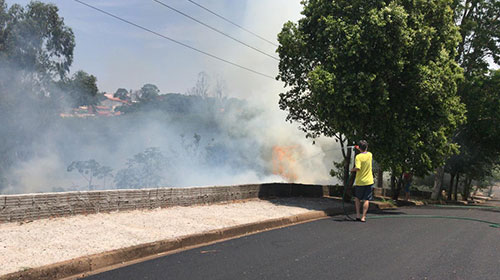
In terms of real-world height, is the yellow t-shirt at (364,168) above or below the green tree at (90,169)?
above

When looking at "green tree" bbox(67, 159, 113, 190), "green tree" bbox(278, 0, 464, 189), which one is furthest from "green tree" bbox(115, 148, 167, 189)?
"green tree" bbox(278, 0, 464, 189)

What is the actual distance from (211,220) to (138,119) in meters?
30.7

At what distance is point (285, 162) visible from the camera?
38406mm

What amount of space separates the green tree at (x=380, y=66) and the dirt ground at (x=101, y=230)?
4.31 m

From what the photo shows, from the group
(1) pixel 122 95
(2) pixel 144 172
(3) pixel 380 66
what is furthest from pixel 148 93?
(3) pixel 380 66

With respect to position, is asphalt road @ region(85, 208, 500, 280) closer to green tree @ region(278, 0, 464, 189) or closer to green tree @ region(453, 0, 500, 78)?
green tree @ region(278, 0, 464, 189)

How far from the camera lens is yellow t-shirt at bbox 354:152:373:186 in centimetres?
993

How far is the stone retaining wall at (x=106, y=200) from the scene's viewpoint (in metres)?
6.98

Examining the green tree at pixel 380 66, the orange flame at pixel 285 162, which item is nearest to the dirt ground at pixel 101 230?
the green tree at pixel 380 66

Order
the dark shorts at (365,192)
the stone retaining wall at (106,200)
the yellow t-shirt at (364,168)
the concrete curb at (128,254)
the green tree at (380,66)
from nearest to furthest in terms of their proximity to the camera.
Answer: the concrete curb at (128,254) → the stone retaining wall at (106,200) → the yellow t-shirt at (364,168) → the dark shorts at (365,192) → the green tree at (380,66)

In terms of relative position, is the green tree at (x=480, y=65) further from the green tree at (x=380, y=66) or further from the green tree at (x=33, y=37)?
the green tree at (x=33, y=37)

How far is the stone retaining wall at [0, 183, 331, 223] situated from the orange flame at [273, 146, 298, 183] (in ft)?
81.1

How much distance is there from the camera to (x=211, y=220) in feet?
28.5

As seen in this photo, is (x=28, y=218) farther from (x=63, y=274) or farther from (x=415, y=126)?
(x=415, y=126)
